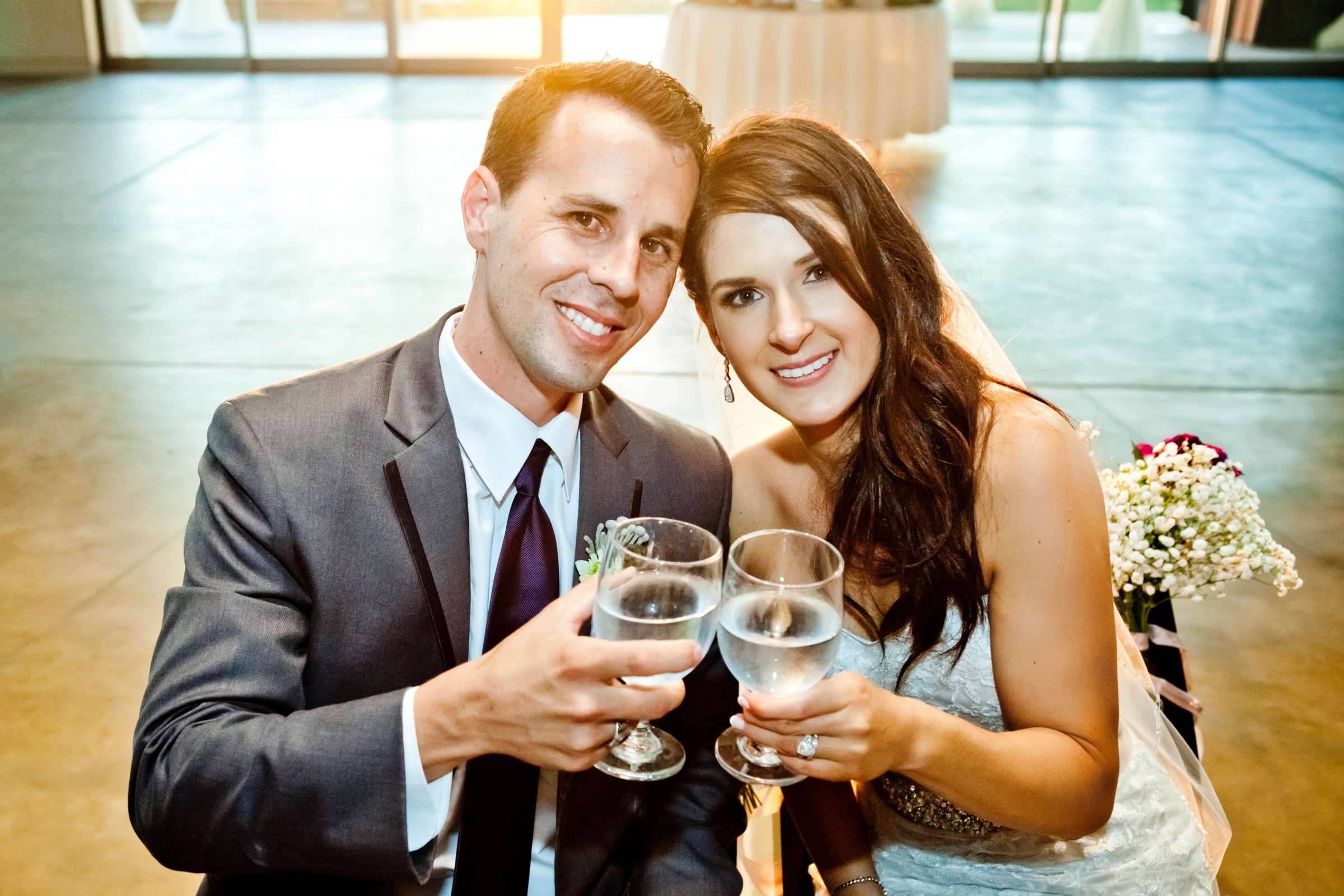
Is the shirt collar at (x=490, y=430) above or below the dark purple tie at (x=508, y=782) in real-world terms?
above

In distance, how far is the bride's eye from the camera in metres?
1.98

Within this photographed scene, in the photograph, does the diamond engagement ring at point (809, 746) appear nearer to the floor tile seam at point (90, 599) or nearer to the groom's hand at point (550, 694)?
the groom's hand at point (550, 694)

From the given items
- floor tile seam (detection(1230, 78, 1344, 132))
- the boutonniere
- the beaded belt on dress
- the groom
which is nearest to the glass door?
floor tile seam (detection(1230, 78, 1344, 132))

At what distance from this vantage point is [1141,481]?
267cm

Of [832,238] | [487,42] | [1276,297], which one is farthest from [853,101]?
[832,238]

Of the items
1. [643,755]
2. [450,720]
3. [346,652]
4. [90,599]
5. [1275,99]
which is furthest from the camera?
[1275,99]

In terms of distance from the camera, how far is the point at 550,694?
1.31m

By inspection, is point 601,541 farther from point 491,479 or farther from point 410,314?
point 410,314

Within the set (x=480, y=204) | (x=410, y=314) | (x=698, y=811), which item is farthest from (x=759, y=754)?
(x=410, y=314)

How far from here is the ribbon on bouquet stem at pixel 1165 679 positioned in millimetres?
2549

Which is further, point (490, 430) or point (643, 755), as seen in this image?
point (490, 430)

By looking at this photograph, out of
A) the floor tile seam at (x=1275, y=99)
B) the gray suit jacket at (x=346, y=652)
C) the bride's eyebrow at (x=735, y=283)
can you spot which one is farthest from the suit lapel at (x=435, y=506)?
the floor tile seam at (x=1275, y=99)

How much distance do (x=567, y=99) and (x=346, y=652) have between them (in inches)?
33.3

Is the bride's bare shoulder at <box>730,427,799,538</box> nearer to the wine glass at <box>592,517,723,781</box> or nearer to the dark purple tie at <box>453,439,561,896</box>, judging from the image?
the dark purple tie at <box>453,439,561,896</box>
